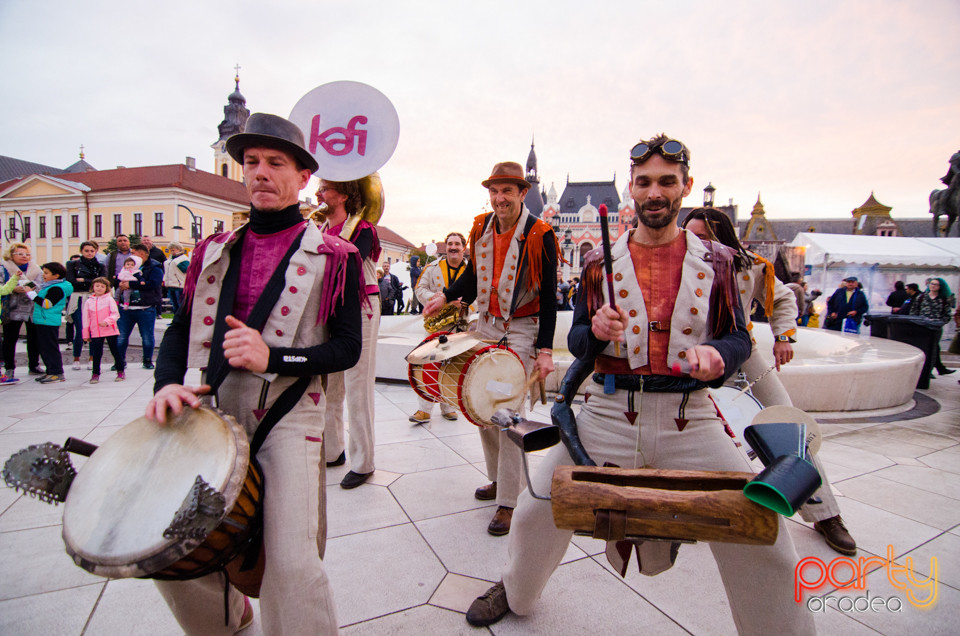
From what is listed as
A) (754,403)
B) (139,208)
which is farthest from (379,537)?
(139,208)

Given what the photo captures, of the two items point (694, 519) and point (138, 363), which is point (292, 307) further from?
point (138, 363)

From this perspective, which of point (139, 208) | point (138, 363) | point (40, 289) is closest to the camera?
point (40, 289)

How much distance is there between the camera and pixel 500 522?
9.66 feet

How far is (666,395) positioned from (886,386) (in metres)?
6.27

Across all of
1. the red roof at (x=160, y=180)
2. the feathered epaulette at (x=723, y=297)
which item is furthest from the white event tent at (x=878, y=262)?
the red roof at (x=160, y=180)

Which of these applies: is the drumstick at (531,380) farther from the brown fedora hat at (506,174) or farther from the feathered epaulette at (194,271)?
the feathered epaulette at (194,271)

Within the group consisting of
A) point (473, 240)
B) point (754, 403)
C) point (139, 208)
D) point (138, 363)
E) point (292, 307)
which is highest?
point (139, 208)

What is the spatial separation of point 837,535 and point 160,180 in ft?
201

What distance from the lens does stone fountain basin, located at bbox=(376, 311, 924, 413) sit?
5.74m

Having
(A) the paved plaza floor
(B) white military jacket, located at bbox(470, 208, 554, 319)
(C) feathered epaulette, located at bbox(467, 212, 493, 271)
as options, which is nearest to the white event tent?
(A) the paved plaza floor

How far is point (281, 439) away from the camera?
167 centimetres

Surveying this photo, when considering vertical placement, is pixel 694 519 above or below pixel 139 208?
below

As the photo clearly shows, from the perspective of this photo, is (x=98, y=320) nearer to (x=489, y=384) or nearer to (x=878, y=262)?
(x=489, y=384)

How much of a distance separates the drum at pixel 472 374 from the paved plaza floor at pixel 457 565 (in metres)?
0.85
